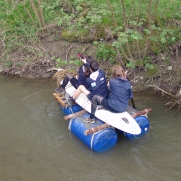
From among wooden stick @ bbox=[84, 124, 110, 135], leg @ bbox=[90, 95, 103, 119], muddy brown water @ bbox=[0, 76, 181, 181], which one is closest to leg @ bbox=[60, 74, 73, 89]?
muddy brown water @ bbox=[0, 76, 181, 181]

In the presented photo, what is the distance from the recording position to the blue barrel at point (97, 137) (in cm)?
511

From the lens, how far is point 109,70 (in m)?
7.95

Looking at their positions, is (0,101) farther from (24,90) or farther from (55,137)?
(55,137)

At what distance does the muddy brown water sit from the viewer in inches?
187

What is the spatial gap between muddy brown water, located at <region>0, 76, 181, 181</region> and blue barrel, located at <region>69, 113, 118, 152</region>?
168 mm

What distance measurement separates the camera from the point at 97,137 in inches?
200

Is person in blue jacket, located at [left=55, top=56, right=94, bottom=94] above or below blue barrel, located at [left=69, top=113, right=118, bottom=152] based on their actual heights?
above

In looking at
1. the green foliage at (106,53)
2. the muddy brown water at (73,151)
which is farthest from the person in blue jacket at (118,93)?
the green foliage at (106,53)

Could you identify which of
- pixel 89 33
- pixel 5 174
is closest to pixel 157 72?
pixel 89 33

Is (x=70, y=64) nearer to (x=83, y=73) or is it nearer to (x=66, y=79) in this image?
(x=66, y=79)

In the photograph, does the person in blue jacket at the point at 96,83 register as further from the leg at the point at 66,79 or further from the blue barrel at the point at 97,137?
the leg at the point at 66,79

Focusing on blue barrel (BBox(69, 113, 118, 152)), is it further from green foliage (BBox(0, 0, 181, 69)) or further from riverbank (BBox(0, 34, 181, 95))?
green foliage (BBox(0, 0, 181, 69))

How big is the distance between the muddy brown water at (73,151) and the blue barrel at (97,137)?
168 mm

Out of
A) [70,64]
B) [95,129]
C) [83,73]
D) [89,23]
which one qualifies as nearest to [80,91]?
[83,73]
